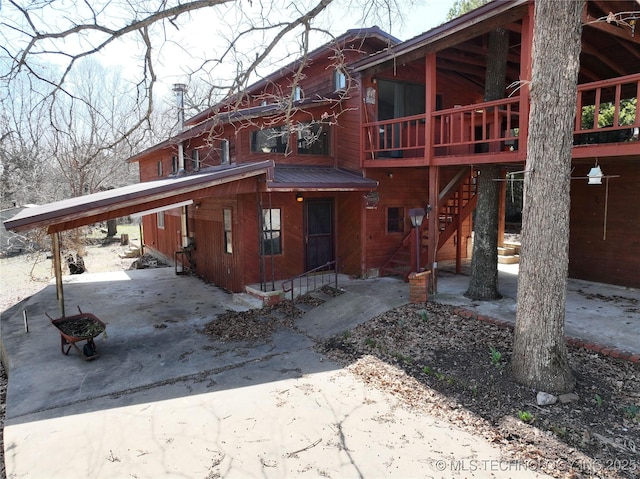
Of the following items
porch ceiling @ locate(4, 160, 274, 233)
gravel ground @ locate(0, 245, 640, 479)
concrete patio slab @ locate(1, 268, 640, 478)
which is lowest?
concrete patio slab @ locate(1, 268, 640, 478)

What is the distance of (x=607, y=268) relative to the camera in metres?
9.97

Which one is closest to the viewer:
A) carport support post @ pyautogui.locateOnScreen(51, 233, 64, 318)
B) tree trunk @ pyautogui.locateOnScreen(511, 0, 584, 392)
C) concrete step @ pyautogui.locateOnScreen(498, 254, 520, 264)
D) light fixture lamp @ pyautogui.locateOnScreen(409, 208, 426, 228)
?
tree trunk @ pyautogui.locateOnScreen(511, 0, 584, 392)

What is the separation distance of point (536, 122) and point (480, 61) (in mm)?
6076

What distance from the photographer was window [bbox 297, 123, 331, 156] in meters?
11.0

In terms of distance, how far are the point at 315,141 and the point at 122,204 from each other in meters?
5.80

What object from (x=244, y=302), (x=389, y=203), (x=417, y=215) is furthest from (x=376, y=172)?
(x=244, y=302)

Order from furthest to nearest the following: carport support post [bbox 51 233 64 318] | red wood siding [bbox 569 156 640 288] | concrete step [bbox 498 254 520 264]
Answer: concrete step [bbox 498 254 520 264], red wood siding [bbox 569 156 640 288], carport support post [bbox 51 233 64 318]

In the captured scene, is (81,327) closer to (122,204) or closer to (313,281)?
(122,204)

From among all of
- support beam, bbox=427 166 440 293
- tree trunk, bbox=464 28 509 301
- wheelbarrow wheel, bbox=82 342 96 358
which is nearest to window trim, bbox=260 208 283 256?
support beam, bbox=427 166 440 293

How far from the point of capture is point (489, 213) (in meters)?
8.21

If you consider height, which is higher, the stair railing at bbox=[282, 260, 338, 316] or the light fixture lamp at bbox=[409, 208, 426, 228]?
the light fixture lamp at bbox=[409, 208, 426, 228]

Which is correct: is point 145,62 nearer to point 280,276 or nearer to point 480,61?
point 280,276

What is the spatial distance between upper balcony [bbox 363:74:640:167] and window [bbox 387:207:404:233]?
4.64ft

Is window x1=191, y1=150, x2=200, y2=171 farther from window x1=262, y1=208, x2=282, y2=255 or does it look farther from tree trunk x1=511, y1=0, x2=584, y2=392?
tree trunk x1=511, y1=0, x2=584, y2=392
